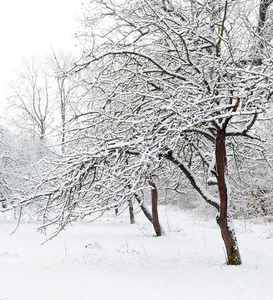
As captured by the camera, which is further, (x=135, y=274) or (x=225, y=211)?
(x=225, y=211)

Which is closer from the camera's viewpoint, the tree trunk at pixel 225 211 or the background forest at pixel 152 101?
the background forest at pixel 152 101

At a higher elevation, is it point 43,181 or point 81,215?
point 43,181

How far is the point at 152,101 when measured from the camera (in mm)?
5734

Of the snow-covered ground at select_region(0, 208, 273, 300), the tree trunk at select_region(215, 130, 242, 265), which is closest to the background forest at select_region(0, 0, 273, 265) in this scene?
the tree trunk at select_region(215, 130, 242, 265)

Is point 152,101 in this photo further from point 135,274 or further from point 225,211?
point 135,274

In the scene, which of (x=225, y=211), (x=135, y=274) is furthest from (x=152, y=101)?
(x=135, y=274)

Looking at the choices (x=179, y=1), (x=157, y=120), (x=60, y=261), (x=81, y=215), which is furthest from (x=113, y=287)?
(x=179, y=1)

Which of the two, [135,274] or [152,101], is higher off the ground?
[152,101]

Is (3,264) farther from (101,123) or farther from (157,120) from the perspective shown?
(157,120)

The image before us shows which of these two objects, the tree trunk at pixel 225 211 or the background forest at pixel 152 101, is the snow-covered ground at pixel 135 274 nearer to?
the tree trunk at pixel 225 211

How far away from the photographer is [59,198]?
17.8 ft

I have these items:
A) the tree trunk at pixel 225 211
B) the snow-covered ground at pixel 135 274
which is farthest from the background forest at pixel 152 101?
the snow-covered ground at pixel 135 274

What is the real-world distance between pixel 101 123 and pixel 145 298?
10.6 ft

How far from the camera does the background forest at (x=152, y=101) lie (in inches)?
173
